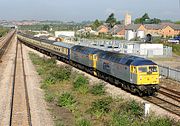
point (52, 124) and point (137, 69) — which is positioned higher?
point (137, 69)

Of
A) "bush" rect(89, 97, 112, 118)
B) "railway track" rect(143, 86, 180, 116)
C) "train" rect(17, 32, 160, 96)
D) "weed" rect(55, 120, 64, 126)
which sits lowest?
"railway track" rect(143, 86, 180, 116)

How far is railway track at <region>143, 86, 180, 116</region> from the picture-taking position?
72.1ft

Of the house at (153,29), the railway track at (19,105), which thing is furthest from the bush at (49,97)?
the house at (153,29)

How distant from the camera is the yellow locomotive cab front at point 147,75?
2462 cm

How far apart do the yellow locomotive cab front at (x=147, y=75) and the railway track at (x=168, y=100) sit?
1.22 m

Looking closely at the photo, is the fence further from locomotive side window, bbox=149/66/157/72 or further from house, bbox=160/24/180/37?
house, bbox=160/24/180/37

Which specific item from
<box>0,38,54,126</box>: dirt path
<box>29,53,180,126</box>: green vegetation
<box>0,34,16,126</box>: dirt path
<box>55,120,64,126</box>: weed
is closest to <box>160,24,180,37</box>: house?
<box>0,34,16,126</box>: dirt path

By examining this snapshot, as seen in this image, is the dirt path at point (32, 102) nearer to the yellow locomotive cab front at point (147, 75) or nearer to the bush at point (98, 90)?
the bush at point (98, 90)

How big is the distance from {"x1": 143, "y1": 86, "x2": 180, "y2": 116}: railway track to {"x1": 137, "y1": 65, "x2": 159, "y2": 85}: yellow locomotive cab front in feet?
3.99

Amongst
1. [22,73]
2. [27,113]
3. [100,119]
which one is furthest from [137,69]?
[22,73]

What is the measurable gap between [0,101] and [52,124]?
21.7 ft

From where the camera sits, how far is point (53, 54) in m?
57.0

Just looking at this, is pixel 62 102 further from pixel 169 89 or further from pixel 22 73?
pixel 22 73

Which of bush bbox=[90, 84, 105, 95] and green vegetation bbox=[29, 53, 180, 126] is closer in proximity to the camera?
green vegetation bbox=[29, 53, 180, 126]
